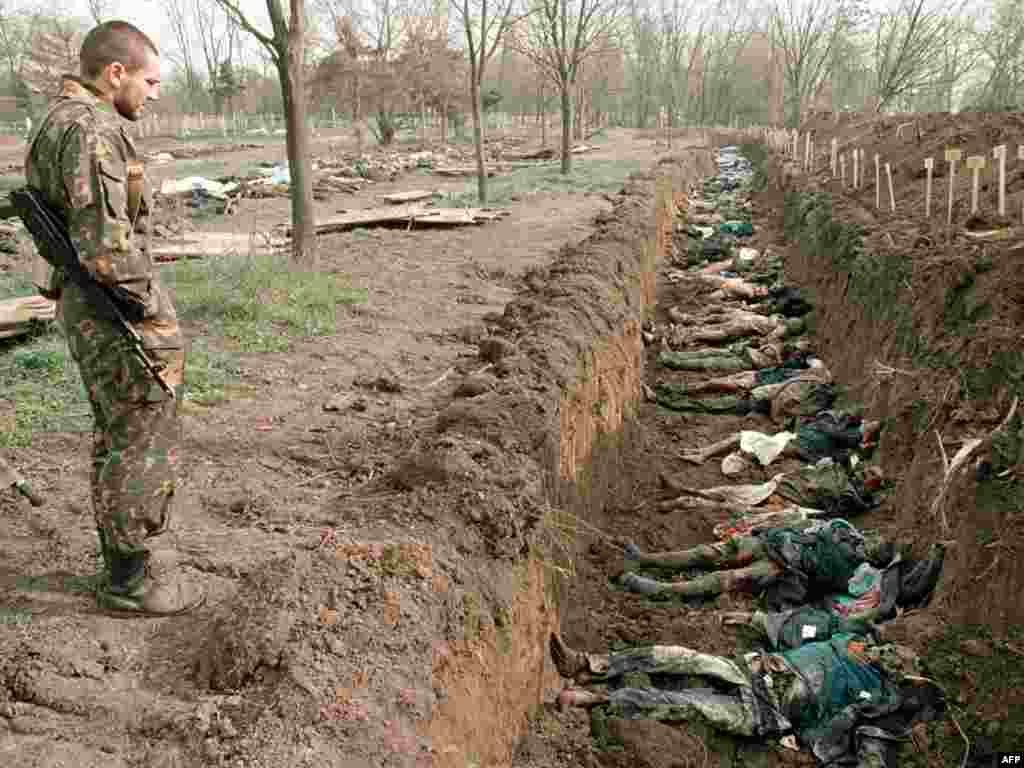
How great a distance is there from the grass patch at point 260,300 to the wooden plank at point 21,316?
116 cm

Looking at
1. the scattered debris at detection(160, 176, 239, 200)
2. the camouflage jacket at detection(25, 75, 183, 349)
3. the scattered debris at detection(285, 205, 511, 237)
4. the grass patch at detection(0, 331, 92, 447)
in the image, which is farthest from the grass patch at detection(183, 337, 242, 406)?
the scattered debris at detection(160, 176, 239, 200)

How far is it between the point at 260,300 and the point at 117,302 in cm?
519

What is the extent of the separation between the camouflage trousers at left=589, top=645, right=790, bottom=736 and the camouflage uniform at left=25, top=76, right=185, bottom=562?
228cm

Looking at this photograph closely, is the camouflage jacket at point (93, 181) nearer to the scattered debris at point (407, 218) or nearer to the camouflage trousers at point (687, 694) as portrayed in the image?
the camouflage trousers at point (687, 694)

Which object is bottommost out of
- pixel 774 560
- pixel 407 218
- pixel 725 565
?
pixel 725 565

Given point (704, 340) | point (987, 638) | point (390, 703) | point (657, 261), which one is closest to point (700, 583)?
point (987, 638)

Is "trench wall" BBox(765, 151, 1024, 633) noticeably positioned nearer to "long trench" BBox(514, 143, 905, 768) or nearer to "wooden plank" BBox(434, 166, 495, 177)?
"long trench" BBox(514, 143, 905, 768)

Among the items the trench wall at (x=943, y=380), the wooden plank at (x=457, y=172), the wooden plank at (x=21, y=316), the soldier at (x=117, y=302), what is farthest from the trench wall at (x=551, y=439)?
the wooden plank at (x=457, y=172)

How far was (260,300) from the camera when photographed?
25.8ft

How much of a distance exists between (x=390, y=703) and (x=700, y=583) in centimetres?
292

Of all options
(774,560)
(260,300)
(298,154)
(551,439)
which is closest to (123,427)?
(551,439)

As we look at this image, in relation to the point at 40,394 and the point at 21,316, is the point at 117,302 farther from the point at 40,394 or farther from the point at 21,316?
the point at 21,316

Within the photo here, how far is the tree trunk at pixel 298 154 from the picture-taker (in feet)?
30.7

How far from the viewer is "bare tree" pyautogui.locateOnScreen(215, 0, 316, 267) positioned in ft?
30.2
